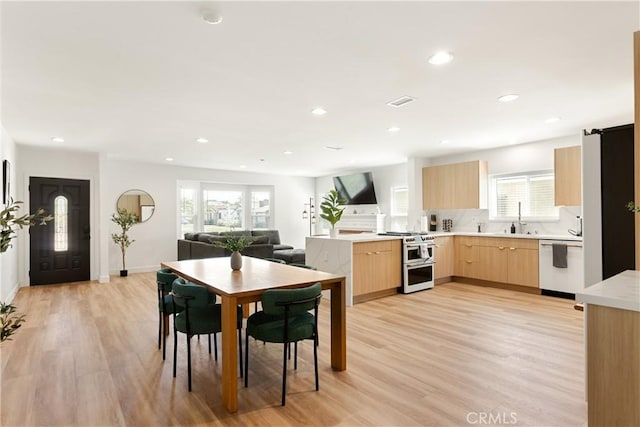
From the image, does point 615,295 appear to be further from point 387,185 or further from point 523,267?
point 387,185

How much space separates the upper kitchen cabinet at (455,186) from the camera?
20.6 ft

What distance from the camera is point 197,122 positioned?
14.7 feet

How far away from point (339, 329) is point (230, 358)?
93cm

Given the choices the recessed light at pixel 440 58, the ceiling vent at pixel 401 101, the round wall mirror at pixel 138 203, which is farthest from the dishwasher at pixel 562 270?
the round wall mirror at pixel 138 203

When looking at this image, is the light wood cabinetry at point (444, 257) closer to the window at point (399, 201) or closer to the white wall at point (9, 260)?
the window at point (399, 201)

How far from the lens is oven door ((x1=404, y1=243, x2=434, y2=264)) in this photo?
5484mm

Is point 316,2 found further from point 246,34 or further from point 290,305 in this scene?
point 290,305

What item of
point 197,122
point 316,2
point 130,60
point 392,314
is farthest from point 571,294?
point 130,60

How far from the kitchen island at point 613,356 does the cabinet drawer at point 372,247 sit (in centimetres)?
360

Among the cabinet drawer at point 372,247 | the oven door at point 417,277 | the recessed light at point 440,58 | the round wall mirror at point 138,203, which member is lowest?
the oven door at point 417,277

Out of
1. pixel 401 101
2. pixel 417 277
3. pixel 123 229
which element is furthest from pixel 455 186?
pixel 123 229

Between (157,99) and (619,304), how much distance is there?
3887mm

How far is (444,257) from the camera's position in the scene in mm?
6223

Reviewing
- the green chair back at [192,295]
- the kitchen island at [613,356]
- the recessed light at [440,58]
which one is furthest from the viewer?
the recessed light at [440,58]
